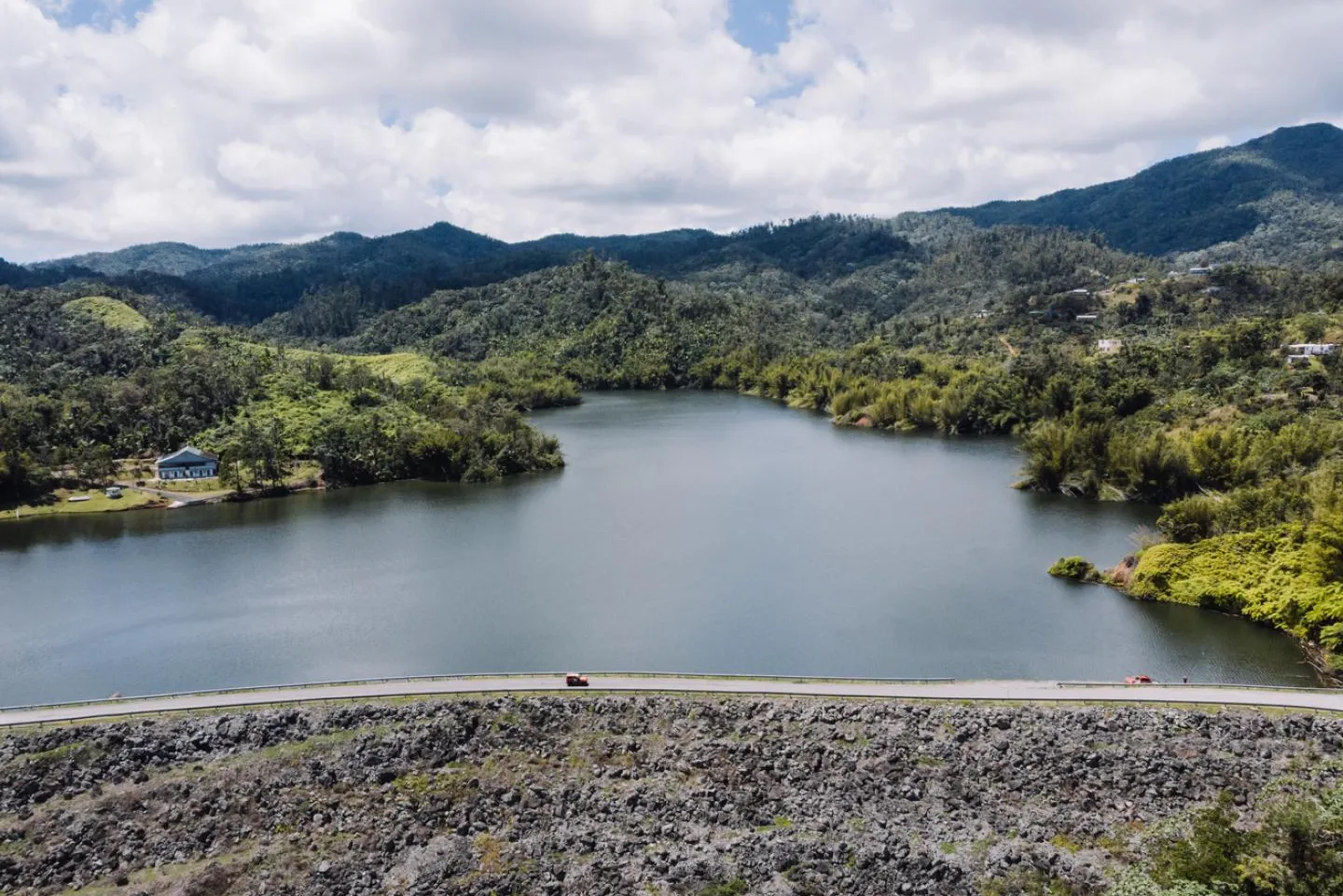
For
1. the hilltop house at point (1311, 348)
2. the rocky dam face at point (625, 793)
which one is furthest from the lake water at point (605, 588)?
the hilltop house at point (1311, 348)

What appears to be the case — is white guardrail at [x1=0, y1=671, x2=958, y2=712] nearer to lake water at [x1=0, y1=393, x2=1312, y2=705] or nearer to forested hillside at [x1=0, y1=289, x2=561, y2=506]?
lake water at [x1=0, y1=393, x2=1312, y2=705]

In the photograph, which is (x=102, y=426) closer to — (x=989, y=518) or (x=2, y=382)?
(x=2, y=382)

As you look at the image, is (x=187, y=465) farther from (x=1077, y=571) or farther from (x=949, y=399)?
(x=949, y=399)

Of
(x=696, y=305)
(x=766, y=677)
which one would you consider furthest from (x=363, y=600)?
(x=696, y=305)

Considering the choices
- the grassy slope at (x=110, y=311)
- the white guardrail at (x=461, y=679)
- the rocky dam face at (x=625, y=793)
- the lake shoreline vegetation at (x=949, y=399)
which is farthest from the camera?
the grassy slope at (x=110, y=311)

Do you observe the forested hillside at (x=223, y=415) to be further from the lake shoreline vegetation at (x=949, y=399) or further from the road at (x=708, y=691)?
the road at (x=708, y=691)

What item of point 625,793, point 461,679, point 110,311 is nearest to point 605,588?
point 461,679
